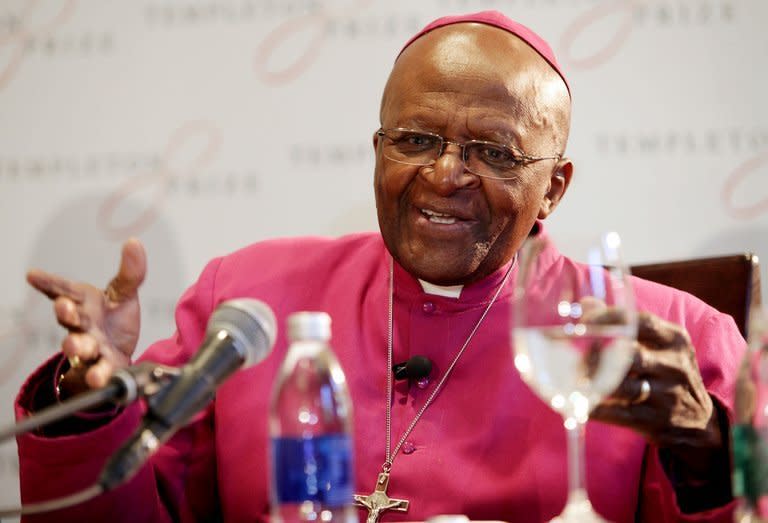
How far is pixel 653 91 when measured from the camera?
3.52 metres

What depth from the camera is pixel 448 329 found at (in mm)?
2605

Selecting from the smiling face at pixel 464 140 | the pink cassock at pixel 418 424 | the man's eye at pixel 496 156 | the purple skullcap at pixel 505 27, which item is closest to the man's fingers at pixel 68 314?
the pink cassock at pixel 418 424

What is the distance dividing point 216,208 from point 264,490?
4.71 feet

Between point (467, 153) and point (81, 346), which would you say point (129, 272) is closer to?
point (81, 346)

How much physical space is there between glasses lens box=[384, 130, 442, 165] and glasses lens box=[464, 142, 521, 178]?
79 millimetres

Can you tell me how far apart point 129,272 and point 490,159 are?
98 centimetres

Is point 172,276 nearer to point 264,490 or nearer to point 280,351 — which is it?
point 280,351

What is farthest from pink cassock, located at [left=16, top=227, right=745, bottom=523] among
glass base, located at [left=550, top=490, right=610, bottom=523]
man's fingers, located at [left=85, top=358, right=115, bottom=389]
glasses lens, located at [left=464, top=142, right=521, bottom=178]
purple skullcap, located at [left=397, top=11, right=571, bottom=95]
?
glass base, located at [left=550, top=490, right=610, bottom=523]

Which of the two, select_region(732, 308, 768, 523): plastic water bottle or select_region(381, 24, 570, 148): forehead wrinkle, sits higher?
select_region(381, 24, 570, 148): forehead wrinkle

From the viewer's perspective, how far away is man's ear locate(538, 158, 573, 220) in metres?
2.72

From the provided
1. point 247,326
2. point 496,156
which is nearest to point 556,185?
point 496,156

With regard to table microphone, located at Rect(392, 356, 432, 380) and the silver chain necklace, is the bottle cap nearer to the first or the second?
the silver chain necklace

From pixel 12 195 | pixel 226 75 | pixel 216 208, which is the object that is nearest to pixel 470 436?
pixel 216 208

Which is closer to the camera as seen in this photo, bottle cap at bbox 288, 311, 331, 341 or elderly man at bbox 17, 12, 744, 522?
bottle cap at bbox 288, 311, 331, 341
